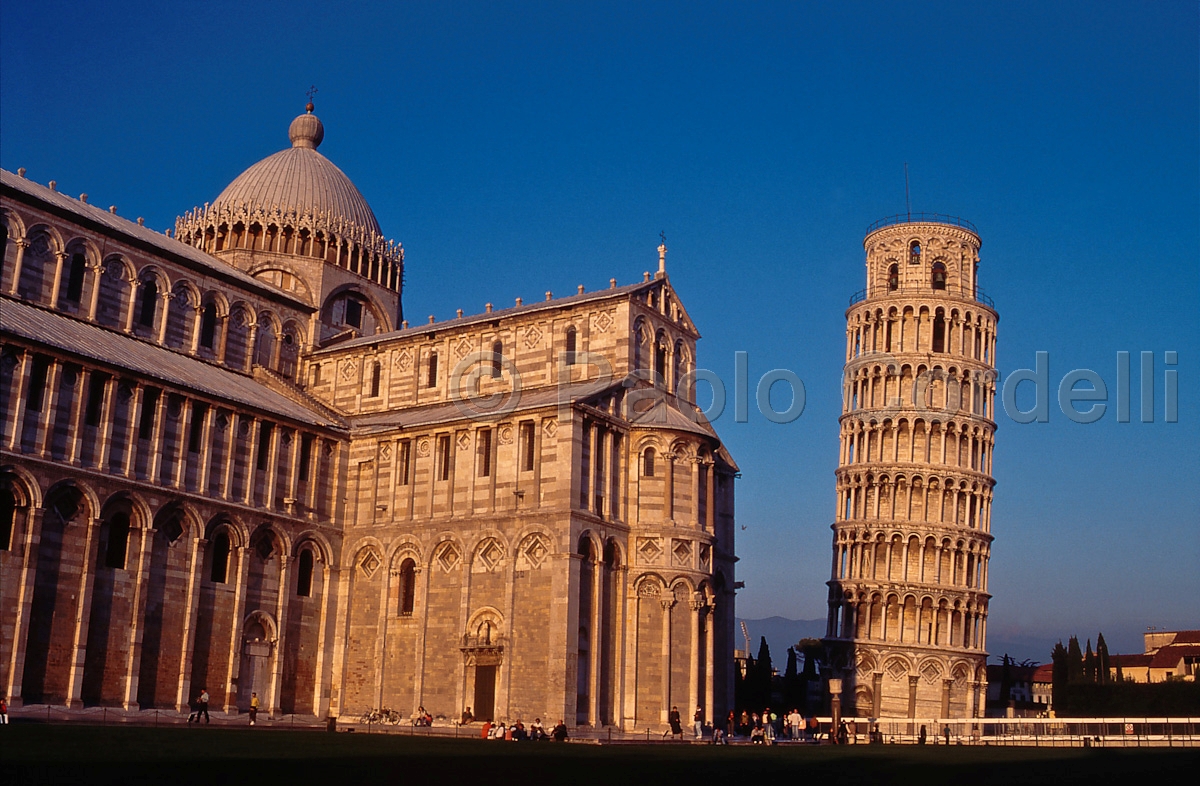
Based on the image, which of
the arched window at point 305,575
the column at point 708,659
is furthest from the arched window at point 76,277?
the column at point 708,659

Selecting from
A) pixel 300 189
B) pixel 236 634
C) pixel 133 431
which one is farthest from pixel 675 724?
pixel 300 189

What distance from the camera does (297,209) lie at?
59500 millimetres

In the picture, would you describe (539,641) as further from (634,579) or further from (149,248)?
(149,248)

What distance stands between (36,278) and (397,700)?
66.1ft

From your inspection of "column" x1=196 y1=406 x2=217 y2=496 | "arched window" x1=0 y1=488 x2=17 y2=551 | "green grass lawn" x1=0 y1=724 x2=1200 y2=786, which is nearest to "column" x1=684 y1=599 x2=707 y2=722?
"green grass lawn" x1=0 y1=724 x2=1200 y2=786

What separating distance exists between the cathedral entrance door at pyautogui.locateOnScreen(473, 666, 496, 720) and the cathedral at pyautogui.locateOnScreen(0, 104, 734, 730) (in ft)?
0.32

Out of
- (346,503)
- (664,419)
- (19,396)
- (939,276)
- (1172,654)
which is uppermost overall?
(939,276)

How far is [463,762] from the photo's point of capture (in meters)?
23.8

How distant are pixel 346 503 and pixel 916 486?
3814 centimetres

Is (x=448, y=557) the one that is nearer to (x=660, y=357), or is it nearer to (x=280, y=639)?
(x=280, y=639)

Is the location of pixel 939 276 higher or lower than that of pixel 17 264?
higher

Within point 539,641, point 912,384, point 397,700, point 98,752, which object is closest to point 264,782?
point 98,752

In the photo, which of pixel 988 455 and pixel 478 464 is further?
pixel 988 455

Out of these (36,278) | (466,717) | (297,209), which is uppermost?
(297,209)
